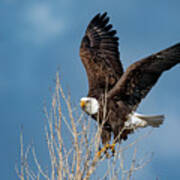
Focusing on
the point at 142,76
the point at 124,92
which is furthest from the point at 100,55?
the point at 142,76

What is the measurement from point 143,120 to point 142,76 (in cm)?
76

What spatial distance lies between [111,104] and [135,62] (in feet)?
2.55

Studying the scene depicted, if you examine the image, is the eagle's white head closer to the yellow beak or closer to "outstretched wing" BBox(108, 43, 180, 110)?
the yellow beak

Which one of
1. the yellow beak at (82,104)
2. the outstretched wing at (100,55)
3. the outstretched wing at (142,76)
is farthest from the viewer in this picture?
the outstretched wing at (100,55)

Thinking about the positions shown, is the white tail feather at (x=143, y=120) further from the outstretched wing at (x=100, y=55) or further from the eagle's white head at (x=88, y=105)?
the outstretched wing at (x=100, y=55)

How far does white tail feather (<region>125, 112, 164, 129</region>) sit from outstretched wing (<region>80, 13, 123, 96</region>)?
0.72 meters

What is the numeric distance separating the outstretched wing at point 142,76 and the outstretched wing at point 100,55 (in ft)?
1.14

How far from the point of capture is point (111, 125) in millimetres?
6297

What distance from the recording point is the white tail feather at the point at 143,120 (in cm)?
642

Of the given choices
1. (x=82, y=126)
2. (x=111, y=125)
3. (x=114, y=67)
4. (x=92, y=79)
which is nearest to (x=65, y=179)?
(x=82, y=126)

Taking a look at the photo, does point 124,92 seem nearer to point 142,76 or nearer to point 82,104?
point 142,76

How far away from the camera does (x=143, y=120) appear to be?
6621mm

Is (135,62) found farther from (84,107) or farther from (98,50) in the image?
(98,50)

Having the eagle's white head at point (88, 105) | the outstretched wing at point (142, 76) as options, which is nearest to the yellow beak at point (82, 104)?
the eagle's white head at point (88, 105)
